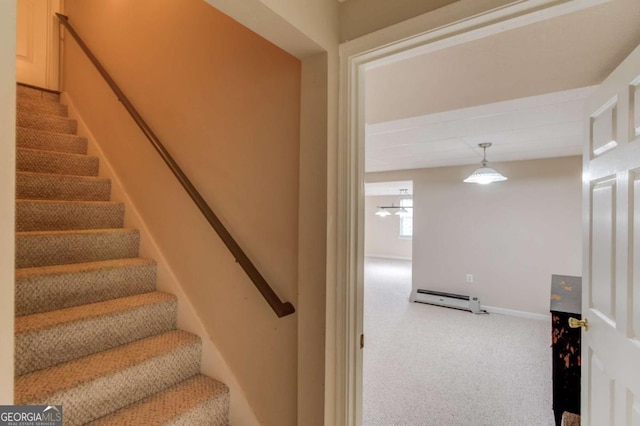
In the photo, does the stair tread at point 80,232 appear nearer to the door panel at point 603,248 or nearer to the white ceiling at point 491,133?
the white ceiling at point 491,133

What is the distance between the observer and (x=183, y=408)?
1.30 meters

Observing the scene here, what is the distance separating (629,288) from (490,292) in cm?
385

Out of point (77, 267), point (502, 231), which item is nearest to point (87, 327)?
point (77, 267)

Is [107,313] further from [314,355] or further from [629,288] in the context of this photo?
[629,288]

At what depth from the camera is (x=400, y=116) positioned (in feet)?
7.52

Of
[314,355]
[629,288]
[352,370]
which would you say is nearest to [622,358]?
[629,288]

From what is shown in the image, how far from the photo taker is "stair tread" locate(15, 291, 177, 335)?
1286 mm

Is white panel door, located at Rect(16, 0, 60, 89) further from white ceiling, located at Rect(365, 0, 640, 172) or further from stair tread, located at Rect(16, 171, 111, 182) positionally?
white ceiling, located at Rect(365, 0, 640, 172)

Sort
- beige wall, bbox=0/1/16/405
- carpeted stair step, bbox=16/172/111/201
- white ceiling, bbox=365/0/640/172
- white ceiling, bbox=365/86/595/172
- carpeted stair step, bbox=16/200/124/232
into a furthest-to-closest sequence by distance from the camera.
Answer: white ceiling, bbox=365/86/595/172 → carpeted stair step, bbox=16/172/111/201 → carpeted stair step, bbox=16/200/124/232 → white ceiling, bbox=365/0/640/172 → beige wall, bbox=0/1/16/405

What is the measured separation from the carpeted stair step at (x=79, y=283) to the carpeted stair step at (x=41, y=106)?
1580 millimetres

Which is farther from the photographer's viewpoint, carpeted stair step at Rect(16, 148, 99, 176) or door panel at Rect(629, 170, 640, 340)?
carpeted stair step at Rect(16, 148, 99, 176)

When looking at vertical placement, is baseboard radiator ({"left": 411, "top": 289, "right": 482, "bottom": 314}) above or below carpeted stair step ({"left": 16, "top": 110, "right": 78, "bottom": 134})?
below

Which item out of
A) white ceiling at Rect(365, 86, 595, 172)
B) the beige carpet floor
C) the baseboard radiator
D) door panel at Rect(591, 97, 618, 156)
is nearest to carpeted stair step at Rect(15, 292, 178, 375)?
the beige carpet floor

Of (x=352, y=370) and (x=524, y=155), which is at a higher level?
(x=524, y=155)
